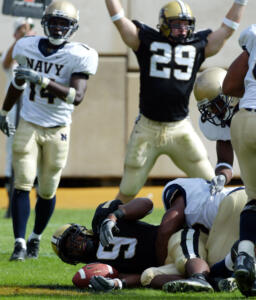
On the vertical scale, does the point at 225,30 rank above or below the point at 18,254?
above

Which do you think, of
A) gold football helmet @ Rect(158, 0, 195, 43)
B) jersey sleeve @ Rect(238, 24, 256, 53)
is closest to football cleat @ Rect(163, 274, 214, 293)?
jersey sleeve @ Rect(238, 24, 256, 53)

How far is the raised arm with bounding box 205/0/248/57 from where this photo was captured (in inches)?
218

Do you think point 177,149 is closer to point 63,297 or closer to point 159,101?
point 159,101

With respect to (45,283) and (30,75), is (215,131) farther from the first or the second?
(45,283)

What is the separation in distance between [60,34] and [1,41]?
529 centimetres

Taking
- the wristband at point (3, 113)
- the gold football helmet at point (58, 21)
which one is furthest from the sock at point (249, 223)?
Answer: the wristband at point (3, 113)

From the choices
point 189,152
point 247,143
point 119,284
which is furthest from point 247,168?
point 189,152

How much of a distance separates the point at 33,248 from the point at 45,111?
890 millimetres

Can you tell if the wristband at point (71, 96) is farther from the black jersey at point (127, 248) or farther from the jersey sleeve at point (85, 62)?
the black jersey at point (127, 248)

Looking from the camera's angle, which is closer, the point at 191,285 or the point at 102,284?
the point at 191,285

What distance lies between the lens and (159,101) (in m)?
5.53

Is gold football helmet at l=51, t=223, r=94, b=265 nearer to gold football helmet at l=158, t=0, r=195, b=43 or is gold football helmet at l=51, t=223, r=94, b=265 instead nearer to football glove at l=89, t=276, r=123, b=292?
football glove at l=89, t=276, r=123, b=292

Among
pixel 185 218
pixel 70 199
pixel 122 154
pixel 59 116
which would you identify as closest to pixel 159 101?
pixel 59 116

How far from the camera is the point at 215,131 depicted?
15.8 ft
